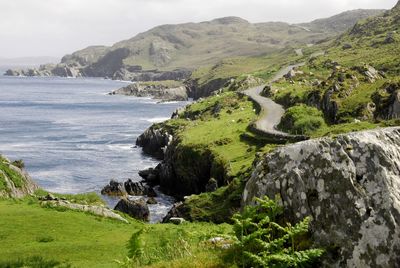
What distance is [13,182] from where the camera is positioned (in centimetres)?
4872

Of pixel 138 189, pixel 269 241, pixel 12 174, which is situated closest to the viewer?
pixel 269 241

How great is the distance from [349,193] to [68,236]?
804 inches

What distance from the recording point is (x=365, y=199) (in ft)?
44.8

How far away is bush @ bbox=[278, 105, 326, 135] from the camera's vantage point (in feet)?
267

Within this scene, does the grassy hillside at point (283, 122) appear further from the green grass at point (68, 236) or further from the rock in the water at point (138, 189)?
the green grass at point (68, 236)

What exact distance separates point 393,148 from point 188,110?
424 feet

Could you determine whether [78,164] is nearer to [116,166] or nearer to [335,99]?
[116,166]

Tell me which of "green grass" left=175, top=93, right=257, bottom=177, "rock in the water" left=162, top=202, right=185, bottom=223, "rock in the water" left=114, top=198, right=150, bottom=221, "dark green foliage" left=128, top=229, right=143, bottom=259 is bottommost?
"rock in the water" left=114, top=198, right=150, bottom=221

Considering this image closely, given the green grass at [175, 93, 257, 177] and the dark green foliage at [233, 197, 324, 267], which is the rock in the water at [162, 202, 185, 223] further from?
the dark green foliage at [233, 197, 324, 267]

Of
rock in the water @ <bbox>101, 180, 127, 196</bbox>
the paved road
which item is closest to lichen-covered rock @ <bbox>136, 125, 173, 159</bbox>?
the paved road

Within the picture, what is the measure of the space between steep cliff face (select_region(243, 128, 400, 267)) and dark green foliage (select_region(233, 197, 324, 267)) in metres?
0.53

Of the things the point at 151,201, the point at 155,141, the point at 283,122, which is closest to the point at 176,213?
the point at 151,201

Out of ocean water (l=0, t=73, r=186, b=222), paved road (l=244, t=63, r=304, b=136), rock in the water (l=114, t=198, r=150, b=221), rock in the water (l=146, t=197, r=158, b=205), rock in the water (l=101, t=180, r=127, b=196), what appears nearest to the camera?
rock in the water (l=114, t=198, r=150, b=221)

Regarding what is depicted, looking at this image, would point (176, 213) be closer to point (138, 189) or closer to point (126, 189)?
point (138, 189)
